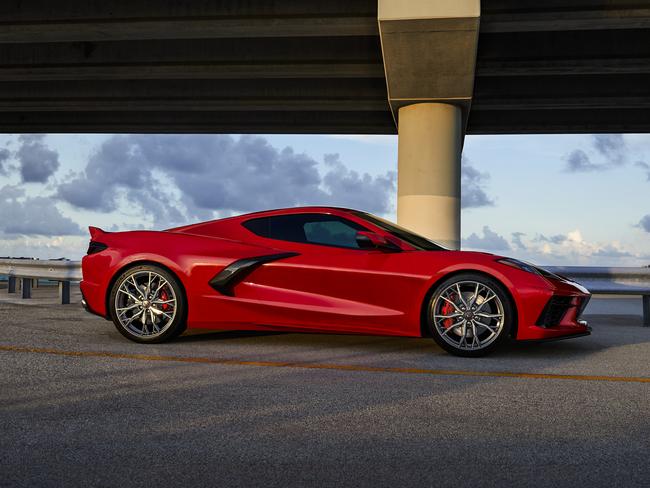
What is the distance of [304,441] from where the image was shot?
3236mm

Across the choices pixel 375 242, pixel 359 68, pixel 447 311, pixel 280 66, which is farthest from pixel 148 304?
pixel 359 68

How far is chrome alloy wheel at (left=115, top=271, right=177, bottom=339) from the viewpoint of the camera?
652cm

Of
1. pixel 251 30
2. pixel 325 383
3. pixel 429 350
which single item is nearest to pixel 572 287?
pixel 429 350

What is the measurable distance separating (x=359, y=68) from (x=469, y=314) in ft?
30.4

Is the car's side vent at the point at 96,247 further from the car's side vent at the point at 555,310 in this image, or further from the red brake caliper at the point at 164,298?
the car's side vent at the point at 555,310

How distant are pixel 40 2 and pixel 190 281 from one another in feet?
29.1

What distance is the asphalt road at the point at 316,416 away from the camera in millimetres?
2811

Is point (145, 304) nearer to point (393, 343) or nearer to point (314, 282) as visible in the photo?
point (314, 282)

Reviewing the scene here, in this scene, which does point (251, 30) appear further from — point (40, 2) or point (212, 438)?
point (212, 438)

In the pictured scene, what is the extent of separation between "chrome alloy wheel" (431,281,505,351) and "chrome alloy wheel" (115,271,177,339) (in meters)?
2.57

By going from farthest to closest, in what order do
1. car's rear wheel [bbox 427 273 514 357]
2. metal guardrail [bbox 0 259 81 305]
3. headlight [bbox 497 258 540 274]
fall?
metal guardrail [bbox 0 259 81 305], headlight [bbox 497 258 540 274], car's rear wheel [bbox 427 273 514 357]

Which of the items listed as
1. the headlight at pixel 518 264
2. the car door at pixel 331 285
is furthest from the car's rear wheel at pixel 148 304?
the headlight at pixel 518 264

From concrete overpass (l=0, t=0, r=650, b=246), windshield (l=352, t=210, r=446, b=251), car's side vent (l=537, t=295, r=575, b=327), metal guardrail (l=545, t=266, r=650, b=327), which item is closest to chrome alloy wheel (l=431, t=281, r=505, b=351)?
car's side vent (l=537, t=295, r=575, b=327)

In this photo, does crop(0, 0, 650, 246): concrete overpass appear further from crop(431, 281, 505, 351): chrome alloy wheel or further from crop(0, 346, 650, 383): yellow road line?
crop(0, 346, 650, 383): yellow road line
